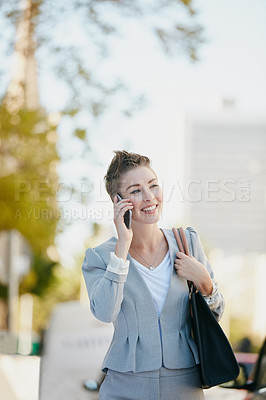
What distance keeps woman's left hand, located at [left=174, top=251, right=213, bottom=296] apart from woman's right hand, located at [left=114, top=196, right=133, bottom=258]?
0.22m

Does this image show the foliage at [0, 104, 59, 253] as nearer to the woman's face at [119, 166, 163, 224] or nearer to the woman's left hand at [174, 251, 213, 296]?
the woman's face at [119, 166, 163, 224]

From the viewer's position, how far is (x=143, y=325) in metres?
1.96

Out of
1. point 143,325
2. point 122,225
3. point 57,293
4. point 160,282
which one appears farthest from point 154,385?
point 57,293

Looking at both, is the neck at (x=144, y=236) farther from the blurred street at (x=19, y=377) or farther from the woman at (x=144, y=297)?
the blurred street at (x=19, y=377)

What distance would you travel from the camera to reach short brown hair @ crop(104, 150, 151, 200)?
2.06m

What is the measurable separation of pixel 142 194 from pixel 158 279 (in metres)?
0.32

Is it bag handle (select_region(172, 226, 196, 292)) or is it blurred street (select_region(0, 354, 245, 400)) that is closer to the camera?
bag handle (select_region(172, 226, 196, 292))

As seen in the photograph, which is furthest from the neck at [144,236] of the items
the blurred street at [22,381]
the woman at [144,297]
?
the blurred street at [22,381]

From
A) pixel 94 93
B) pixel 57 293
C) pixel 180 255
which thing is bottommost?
pixel 57 293

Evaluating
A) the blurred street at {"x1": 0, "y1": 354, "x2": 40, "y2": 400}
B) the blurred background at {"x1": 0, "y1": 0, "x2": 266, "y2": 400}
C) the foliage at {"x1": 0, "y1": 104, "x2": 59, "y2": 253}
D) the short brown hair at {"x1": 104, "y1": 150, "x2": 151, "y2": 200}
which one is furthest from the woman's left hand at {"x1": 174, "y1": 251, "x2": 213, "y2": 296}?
the foliage at {"x1": 0, "y1": 104, "x2": 59, "y2": 253}

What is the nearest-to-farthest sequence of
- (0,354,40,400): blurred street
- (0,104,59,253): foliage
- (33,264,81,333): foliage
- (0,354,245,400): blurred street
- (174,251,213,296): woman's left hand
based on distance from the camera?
(174,251,213,296): woman's left hand < (0,354,245,400): blurred street < (0,354,40,400): blurred street < (0,104,59,253): foliage < (33,264,81,333): foliage

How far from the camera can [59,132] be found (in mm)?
5320

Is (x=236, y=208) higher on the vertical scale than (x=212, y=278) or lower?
higher

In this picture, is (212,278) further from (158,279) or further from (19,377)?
(19,377)
